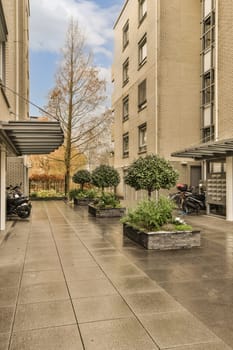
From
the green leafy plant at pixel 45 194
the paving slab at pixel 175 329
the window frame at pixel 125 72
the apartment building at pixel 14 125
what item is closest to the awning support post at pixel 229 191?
the apartment building at pixel 14 125

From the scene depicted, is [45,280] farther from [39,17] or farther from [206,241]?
[39,17]

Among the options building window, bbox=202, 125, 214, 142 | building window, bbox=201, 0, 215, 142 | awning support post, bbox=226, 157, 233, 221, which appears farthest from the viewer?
building window, bbox=202, 125, 214, 142

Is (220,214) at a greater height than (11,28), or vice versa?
(11,28)

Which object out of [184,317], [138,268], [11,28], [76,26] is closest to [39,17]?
[76,26]

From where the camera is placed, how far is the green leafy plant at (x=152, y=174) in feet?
29.1

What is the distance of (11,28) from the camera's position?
15.0 m

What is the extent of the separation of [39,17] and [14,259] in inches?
918

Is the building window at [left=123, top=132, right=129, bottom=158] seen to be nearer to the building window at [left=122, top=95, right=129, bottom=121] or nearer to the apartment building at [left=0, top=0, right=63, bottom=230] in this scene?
the building window at [left=122, top=95, right=129, bottom=121]

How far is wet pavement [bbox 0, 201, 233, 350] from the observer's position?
3.04 metres

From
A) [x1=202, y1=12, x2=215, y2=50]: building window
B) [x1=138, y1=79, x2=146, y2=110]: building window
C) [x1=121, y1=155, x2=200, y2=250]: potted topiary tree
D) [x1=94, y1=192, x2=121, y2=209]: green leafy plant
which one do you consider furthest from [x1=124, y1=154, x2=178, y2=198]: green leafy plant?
[x1=138, y1=79, x2=146, y2=110]: building window

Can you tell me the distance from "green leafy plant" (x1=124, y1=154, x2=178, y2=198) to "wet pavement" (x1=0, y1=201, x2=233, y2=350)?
7.09ft

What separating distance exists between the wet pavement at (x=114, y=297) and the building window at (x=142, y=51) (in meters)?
15.2

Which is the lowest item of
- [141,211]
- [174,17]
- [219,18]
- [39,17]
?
[141,211]

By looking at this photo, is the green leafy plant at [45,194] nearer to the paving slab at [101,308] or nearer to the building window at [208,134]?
the building window at [208,134]
